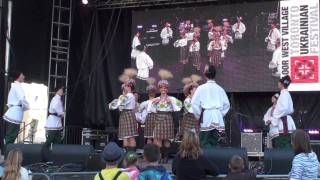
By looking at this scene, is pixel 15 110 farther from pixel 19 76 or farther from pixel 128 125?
pixel 128 125

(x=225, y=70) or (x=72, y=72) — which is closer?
(x=225, y=70)

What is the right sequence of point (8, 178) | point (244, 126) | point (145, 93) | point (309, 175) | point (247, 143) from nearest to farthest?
point (8, 178), point (309, 175), point (247, 143), point (244, 126), point (145, 93)

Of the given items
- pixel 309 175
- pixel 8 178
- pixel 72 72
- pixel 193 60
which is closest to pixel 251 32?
pixel 193 60

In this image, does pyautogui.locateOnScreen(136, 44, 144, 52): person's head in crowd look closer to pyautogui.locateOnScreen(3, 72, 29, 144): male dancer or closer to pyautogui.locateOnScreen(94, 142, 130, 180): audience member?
pyautogui.locateOnScreen(3, 72, 29, 144): male dancer

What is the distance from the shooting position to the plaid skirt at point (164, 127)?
9102 mm

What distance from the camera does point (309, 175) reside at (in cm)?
430

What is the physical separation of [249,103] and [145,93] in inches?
91.8

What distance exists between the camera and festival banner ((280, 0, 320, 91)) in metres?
9.84

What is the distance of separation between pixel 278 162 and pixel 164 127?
371 centimetres

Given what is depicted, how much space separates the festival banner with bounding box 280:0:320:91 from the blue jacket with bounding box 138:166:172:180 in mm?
6526

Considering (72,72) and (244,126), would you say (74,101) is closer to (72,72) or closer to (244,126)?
(72,72)

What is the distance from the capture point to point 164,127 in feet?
29.9

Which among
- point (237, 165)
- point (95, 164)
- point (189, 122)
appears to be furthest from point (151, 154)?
point (189, 122)

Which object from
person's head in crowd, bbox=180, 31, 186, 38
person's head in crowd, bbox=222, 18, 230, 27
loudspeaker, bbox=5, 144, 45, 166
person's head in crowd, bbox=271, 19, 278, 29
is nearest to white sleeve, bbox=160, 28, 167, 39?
person's head in crowd, bbox=180, 31, 186, 38
